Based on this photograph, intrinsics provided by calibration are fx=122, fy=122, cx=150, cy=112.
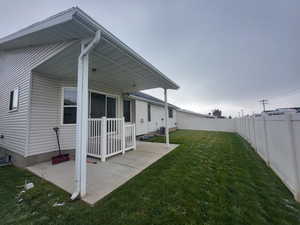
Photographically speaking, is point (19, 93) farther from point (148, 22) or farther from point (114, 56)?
point (148, 22)

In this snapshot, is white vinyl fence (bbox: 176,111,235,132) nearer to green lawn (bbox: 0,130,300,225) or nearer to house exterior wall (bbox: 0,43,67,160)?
green lawn (bbox: 0,130,300,225)

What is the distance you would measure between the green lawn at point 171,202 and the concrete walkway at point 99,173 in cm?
18

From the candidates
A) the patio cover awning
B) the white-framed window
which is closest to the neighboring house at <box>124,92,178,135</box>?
the white-framed window

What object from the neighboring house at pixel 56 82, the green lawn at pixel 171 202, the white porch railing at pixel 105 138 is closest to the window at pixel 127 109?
the neighboring house at pixel 56 82

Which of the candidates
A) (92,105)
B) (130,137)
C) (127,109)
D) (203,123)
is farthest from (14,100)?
(203,123)

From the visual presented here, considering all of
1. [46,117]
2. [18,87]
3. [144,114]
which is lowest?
[46,117]

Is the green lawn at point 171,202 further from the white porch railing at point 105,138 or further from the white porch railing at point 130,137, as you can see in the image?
the white porch railing at point 130,137

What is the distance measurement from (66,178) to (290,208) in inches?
173

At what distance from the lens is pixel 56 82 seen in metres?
4.49

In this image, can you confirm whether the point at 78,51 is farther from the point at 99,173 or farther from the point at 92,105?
the point at 99,173

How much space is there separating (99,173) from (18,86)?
447cm

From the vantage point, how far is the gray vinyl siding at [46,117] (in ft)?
12.8

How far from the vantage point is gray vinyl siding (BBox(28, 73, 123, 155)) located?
3.90 meters

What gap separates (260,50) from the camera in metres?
6.09
